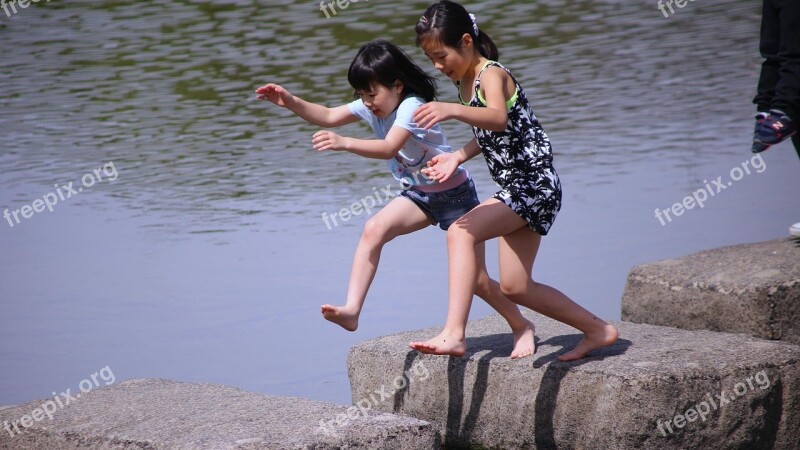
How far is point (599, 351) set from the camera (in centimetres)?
464

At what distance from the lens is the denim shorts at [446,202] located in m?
4.98

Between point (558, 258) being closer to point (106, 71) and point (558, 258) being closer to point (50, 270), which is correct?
point (50, 270)

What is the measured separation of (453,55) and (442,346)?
1.09m

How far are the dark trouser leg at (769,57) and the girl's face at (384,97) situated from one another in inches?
76.5

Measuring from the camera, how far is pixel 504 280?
15.1ft

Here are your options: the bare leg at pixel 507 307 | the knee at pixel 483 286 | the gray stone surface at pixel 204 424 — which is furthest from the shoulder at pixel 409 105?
the gray stone surface at pixel 204 424

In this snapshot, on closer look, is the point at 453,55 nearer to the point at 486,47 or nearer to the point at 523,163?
the point at 486,47

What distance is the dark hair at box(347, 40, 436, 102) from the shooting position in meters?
4.94

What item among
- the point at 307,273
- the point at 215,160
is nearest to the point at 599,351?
the point at 307,273

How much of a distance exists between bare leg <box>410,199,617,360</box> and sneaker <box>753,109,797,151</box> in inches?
62.7

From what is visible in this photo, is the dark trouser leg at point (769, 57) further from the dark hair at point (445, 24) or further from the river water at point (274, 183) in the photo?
the dark hair at point (445, 24)

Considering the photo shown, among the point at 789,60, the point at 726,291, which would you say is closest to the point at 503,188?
the point at 726,291

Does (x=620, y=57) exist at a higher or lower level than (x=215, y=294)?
lower

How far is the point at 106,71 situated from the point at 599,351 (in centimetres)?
976
